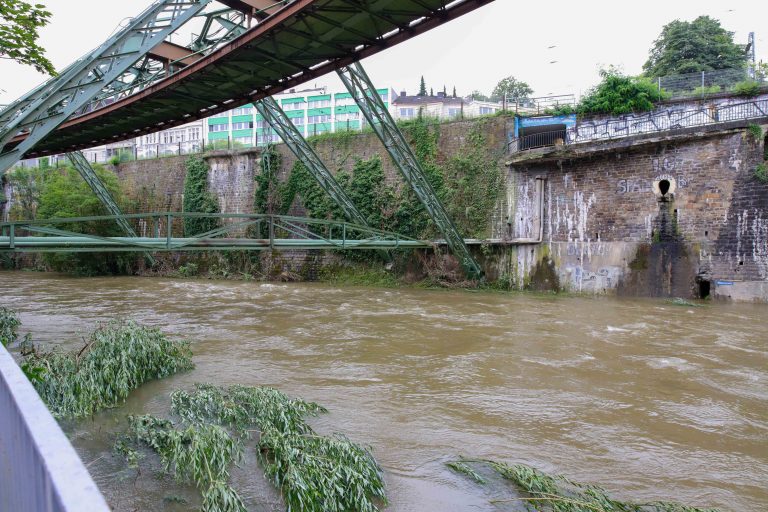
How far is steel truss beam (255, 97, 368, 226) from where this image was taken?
17797mm

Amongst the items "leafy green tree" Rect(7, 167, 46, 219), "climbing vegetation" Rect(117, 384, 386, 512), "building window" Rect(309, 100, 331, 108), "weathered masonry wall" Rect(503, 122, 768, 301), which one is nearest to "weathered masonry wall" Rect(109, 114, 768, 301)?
"weathered masonry wall" Rect(503, 122, 768, 301)

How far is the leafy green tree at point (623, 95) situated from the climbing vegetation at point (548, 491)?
54.8ft

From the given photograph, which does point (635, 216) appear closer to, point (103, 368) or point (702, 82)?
point (702, 82)

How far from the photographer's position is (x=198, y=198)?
1105 inches

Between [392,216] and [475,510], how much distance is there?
57.7ft

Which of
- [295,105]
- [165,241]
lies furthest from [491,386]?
[295,105]

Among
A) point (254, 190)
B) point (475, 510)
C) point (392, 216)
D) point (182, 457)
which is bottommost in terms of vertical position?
point (475, 510)

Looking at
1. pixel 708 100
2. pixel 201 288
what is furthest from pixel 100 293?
pixel 708 100

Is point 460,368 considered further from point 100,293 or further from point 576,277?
point 100,293

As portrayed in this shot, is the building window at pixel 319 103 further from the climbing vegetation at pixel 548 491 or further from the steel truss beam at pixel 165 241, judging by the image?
the climbing vegetation at pixel 548 491

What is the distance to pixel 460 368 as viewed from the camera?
8625 mm

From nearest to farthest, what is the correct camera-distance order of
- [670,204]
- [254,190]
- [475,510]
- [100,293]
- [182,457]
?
[475,510] < [182,457] < [670,204] < [100,293] < [254,190]

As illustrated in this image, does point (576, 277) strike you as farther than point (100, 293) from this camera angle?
No

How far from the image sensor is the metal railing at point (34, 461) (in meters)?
1.09
